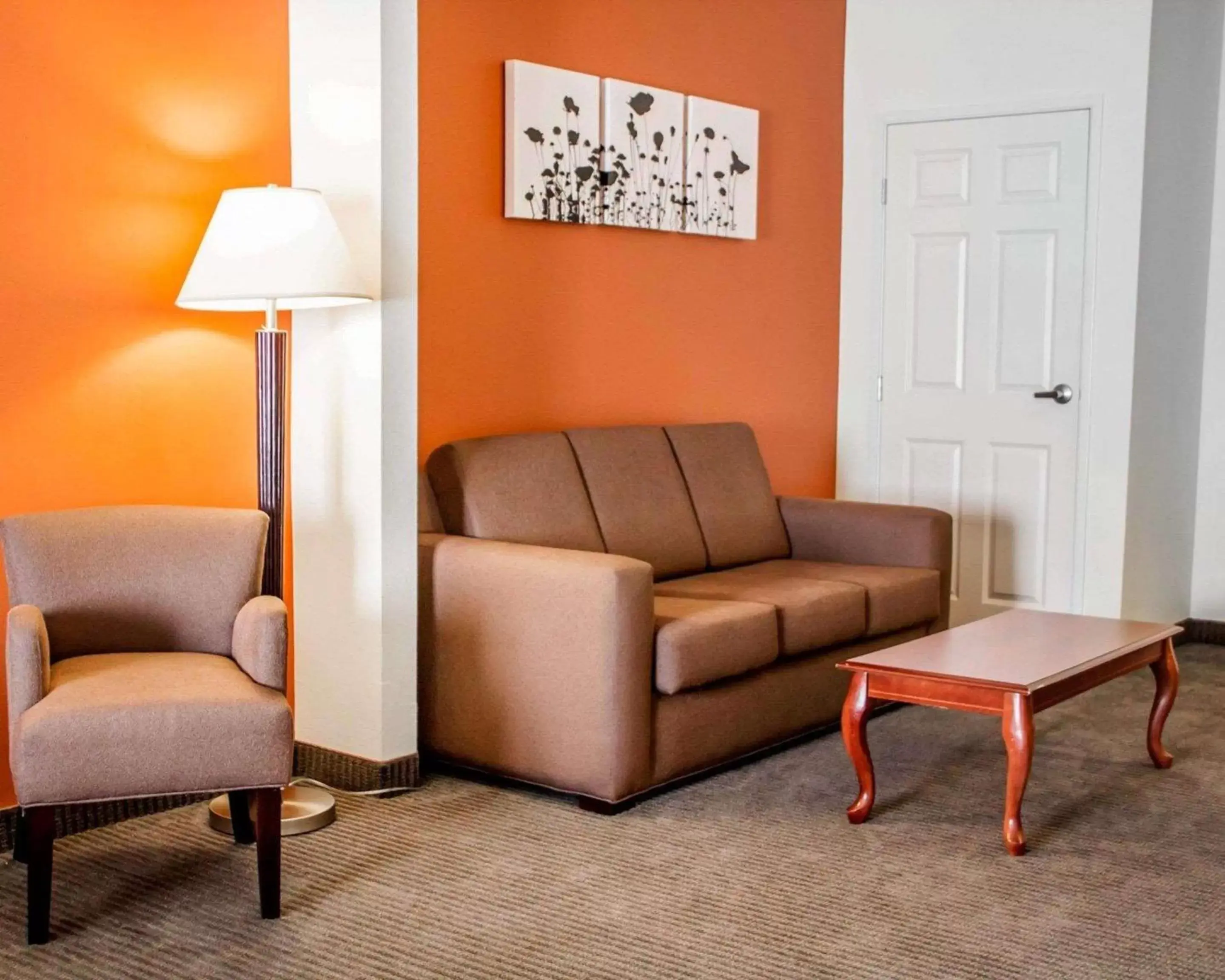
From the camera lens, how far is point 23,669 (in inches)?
110

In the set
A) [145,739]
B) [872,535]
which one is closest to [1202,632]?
[872,535]

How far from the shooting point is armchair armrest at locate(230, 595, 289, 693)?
9.93 feet

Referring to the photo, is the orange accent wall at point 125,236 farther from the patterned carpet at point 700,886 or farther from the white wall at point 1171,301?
the white wall at point 1171,301

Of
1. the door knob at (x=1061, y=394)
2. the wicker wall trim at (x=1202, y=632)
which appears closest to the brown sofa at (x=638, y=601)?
the door knob at (x=1061, y=394)

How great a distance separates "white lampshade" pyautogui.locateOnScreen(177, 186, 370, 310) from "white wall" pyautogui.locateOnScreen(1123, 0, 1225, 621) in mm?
3186

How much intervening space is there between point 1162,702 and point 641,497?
5.22ft

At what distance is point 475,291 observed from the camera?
432 centimetres

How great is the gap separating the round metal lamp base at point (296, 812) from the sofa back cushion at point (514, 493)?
0.82 m

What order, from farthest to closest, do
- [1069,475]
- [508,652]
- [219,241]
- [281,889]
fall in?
1. [1069,475]
2. [508,652]
3. [219,241]
4. [281,889]

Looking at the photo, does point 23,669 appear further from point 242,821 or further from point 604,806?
point 604,806

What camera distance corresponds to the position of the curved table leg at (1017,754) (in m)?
3.22

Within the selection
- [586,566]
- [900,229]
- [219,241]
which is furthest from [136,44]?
[900,229]

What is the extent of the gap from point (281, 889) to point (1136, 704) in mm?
2945

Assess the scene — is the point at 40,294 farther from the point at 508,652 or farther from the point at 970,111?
the point at 970,111
